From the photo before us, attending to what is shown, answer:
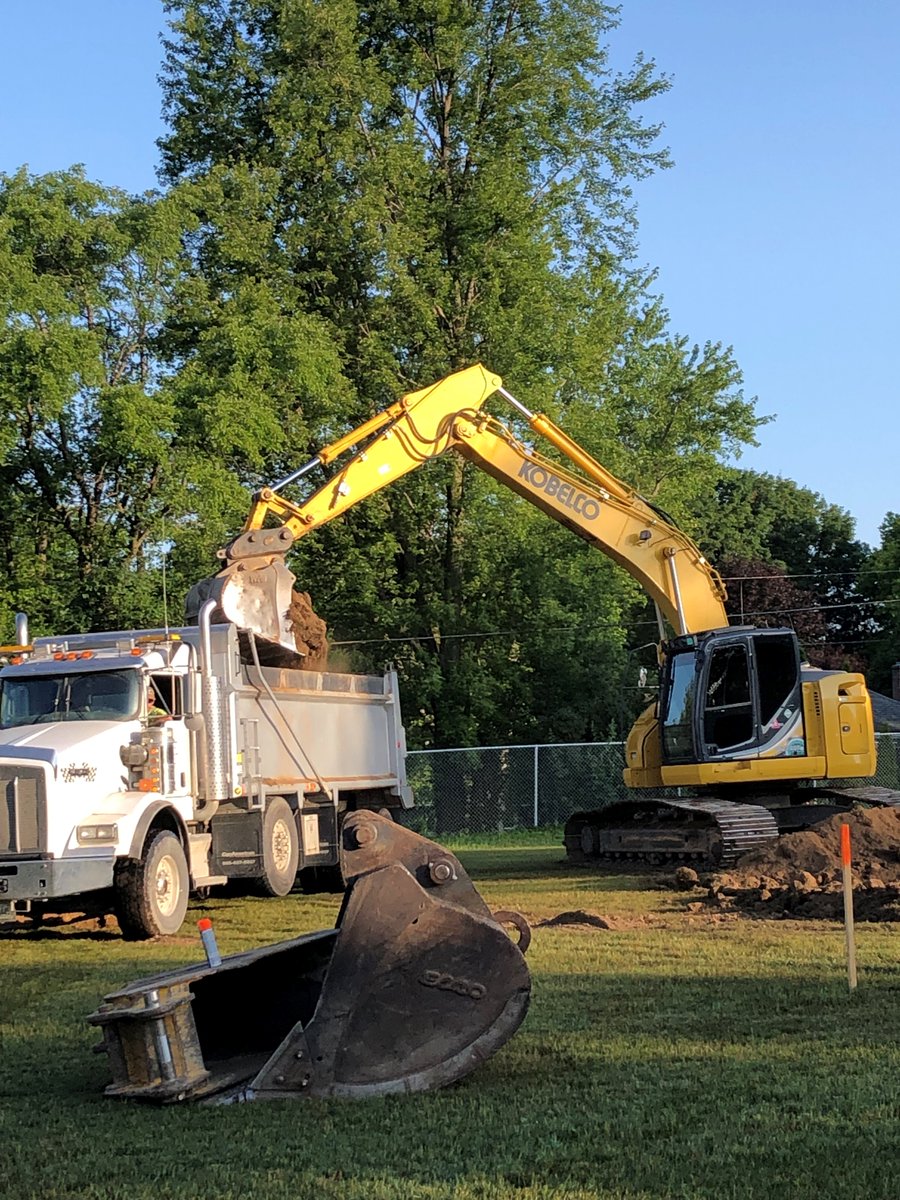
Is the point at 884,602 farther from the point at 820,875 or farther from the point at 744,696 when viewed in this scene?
the point at 820,875

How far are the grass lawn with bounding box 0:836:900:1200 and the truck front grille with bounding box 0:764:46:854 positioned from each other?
2075 mm

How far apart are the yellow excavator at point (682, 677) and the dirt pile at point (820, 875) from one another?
1.23 m

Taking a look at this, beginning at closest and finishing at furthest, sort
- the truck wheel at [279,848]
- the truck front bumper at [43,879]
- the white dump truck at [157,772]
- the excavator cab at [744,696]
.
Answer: the truck front bumper at [43,879], the white dump truck at [157,772], the truck wheel at [279,848], the excavator cab at [744,696]

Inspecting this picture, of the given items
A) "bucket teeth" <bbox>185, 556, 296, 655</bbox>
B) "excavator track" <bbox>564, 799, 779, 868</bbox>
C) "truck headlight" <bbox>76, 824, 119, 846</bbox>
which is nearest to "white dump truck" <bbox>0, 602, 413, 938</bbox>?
"truck headlight" <bbox>76, 824, 119, 846</bbox>

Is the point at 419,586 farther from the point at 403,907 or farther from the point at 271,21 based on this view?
the point at 403,907

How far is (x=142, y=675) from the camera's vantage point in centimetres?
1480

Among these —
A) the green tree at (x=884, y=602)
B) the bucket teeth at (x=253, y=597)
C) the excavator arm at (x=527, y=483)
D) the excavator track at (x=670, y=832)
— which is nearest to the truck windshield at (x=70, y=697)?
the bucket teeth at (x=253, y=597)

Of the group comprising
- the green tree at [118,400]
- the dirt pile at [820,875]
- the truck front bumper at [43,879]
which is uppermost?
the green tree at [118,400]

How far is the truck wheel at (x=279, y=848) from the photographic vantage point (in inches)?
626

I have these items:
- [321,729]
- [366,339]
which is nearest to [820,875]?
[321,729]

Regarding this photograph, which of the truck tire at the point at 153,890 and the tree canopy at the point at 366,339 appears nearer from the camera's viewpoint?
the truck tire at the point at 153,890

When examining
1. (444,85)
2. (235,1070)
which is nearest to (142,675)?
(235,1070)

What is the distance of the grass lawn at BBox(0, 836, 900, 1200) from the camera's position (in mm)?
5523

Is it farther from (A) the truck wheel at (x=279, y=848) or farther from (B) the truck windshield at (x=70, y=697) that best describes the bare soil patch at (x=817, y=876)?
(B) the truck windshield at (x=70, y=697)
